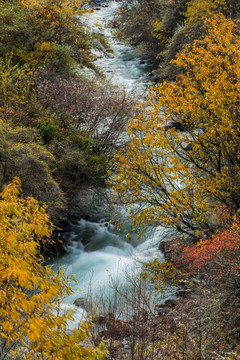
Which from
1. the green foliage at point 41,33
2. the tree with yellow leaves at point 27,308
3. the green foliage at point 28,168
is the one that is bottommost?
the green foliage at point 28,168

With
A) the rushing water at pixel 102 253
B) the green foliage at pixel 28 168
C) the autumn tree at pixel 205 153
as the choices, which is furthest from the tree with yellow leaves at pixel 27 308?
the rushing water at pixel 102 253

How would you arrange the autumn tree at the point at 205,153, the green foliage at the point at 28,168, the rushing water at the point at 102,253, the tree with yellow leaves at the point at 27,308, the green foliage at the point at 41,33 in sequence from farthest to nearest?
1. the green foliage at the point at 41,33
2. the rushing water at the point at 102,253
3. the green foliage at the point at 28,168
4. the autumn tree at the point at 205,153
5. the tree with yellow leaves at the point at 27,308

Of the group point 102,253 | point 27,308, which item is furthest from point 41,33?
point 27,308

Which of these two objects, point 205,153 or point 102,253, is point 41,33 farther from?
point 205,153

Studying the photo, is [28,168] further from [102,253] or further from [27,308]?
[27,308]

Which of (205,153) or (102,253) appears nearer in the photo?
(205,153)

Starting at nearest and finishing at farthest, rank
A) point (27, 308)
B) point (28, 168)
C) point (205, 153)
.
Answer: point (27, 308), point (28, 168), point (205, 153)

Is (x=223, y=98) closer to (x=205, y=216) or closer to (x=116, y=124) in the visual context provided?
(x=205, y=216)

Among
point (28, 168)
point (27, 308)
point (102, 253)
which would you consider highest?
point (27, 308)

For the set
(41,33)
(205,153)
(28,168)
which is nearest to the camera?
(28,168)

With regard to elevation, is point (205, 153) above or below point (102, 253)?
above

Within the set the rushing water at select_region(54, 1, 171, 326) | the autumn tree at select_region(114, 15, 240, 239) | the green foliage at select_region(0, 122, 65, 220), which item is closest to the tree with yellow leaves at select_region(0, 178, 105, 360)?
the autumn tree at select_region(114, 15, 240, 239)

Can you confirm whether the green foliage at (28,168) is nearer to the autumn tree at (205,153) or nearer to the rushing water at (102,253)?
the rushing water at (102,253)

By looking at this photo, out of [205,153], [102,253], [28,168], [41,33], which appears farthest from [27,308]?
[41,33]
